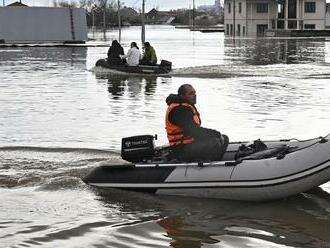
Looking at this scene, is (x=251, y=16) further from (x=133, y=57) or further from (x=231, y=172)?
(x=231, y=172)

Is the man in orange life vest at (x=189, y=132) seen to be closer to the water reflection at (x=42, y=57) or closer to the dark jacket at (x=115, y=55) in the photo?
the dark jacket at (x=115, y=55)

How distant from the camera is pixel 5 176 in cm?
1003

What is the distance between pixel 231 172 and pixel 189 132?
2.95ft

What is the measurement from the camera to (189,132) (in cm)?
883

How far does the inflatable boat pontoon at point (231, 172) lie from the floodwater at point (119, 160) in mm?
162

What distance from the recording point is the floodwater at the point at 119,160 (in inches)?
289

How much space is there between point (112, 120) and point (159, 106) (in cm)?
277

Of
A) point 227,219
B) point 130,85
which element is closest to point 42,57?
point 130,85

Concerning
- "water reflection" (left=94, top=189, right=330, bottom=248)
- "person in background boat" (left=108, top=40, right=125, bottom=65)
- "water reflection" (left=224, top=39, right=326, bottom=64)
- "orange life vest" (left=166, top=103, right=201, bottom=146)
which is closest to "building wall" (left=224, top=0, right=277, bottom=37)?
"water reflection" (left=224, top=39, right=326, bottom=64)

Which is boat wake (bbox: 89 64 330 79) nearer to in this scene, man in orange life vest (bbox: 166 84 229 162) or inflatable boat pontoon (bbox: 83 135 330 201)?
inflatable boat pontoon (bbox: 83 135 330 201)

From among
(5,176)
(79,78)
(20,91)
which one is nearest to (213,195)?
(5,176)

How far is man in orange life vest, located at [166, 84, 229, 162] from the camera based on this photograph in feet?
28.8

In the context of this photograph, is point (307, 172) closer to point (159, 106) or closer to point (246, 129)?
point (246, 129)

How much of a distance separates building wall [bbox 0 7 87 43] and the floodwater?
3692 centimetres
